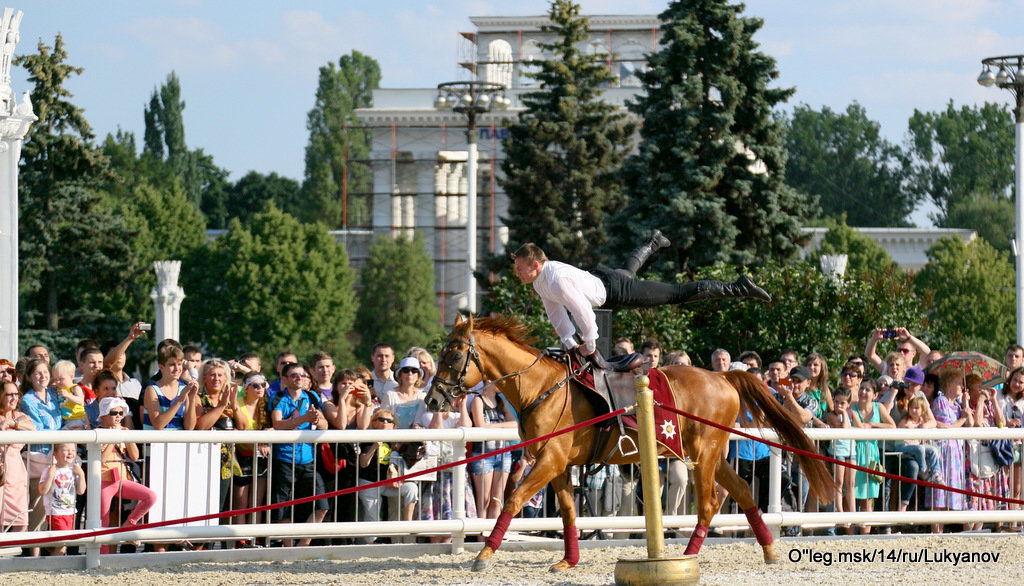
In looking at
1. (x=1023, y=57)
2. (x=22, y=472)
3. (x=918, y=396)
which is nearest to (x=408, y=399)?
(x=22, y=472)

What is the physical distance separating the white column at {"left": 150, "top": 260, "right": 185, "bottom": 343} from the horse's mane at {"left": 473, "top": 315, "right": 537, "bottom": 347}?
3214cm

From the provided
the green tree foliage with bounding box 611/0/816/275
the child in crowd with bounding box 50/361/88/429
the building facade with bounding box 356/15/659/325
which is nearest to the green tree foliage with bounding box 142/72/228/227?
the building facade with bounding box 356/15/659/325

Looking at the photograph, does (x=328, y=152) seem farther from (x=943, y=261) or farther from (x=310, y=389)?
(x=310, y=389)

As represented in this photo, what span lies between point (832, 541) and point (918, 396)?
234 cm

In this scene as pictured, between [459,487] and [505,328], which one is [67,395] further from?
[505,328]

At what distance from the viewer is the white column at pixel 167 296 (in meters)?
42.1

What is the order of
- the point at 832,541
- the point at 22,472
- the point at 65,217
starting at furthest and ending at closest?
the point at 65,217, the point at 832,541, the point at 22,472

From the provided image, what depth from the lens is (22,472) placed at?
10.6 meters

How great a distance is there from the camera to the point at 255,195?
351ft

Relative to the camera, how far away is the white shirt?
10.4 meters

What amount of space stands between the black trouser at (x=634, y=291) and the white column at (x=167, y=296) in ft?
105

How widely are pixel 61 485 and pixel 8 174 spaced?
54.9 feet

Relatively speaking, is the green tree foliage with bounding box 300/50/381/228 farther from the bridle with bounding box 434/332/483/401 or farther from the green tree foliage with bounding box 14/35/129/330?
the bridle with bounding box 434/332/483/401

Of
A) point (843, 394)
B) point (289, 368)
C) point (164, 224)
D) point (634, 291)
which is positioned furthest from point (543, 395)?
point (164, 224)
